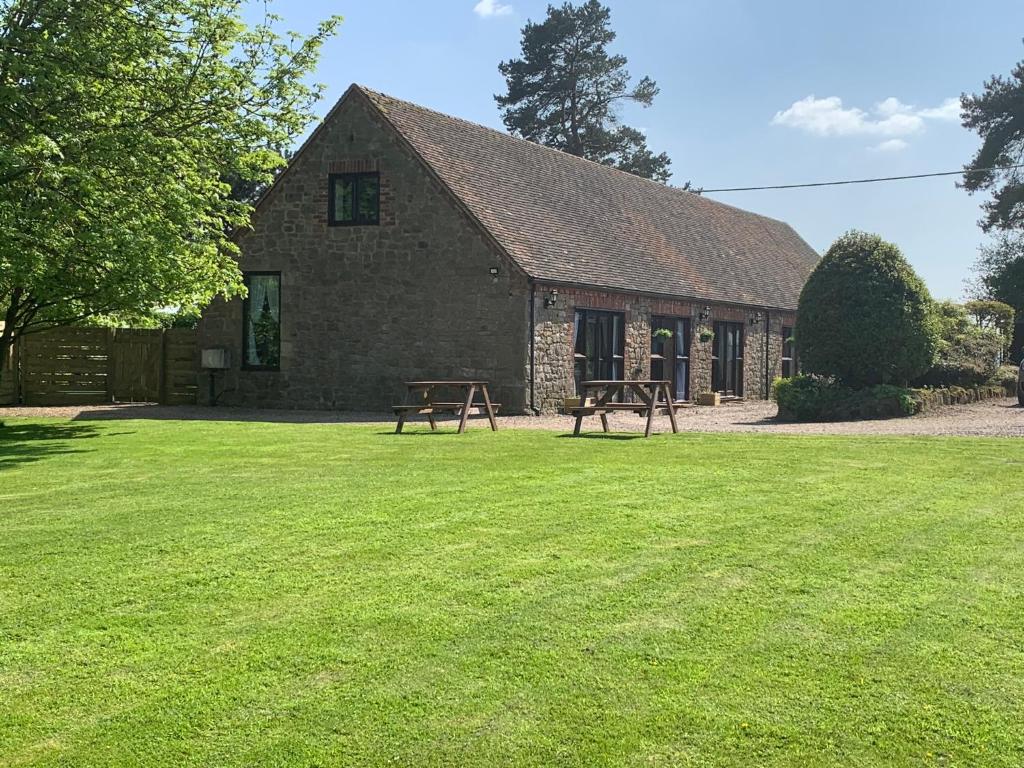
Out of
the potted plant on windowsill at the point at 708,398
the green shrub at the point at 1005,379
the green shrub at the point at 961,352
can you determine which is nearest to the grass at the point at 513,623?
the green shrub at the point at 961,352

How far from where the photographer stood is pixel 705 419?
20.4m

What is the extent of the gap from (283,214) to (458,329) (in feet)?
17.8

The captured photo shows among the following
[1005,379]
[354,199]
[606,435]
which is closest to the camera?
[606,435]

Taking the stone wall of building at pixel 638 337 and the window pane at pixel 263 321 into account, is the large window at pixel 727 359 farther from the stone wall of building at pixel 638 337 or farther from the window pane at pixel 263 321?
the window pane at pixel 263 321

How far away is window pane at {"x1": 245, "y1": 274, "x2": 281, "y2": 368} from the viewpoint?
23.8m

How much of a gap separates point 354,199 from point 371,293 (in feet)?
7.32

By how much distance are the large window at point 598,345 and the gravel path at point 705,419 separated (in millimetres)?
1887

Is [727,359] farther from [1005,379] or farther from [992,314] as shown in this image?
[992,314]

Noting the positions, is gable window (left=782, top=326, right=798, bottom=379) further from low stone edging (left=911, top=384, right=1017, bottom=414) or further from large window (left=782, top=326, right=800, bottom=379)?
low stone edging (left=911, top=384, right=1017, bottom=414)

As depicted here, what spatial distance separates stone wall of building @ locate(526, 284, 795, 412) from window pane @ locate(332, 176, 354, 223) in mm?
5133

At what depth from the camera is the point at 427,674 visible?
3.97m

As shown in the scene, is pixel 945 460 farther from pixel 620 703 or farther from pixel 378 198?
pixel 378 198

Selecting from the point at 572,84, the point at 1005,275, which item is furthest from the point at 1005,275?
the point at 572,84

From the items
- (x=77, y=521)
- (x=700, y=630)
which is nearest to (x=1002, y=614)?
(x=700, y=630)
